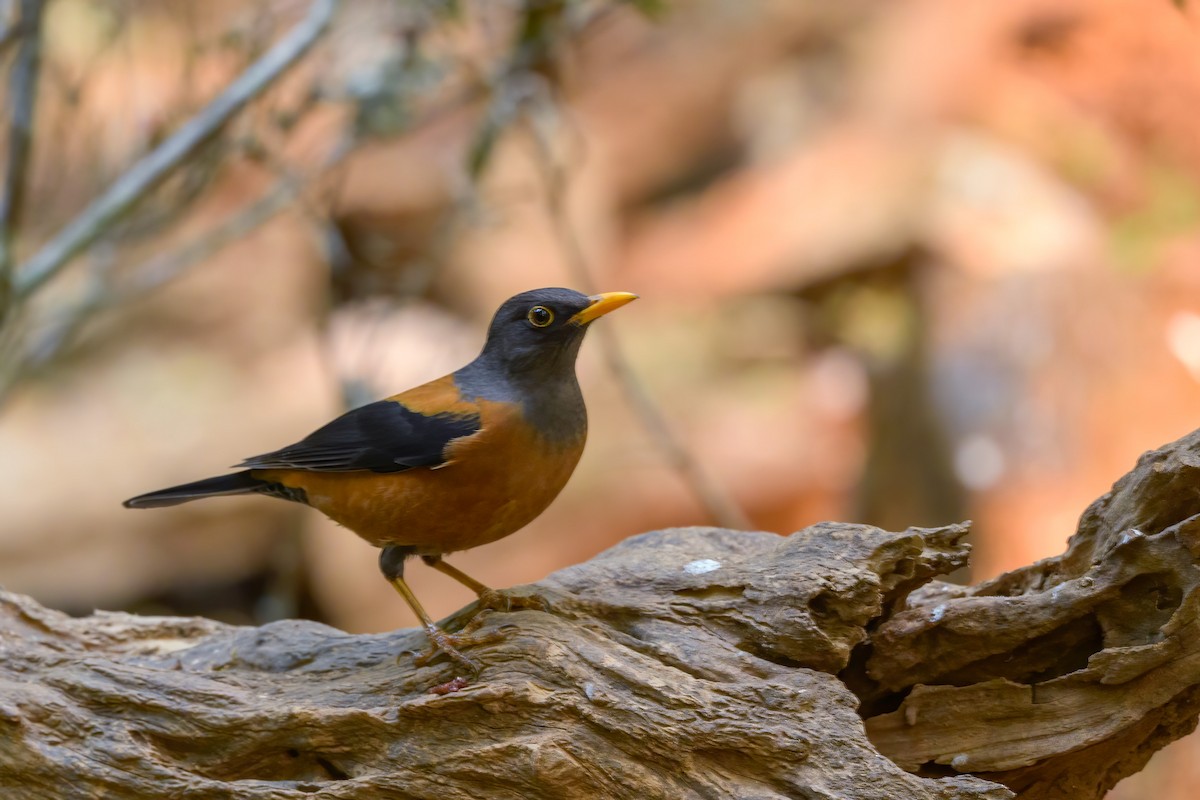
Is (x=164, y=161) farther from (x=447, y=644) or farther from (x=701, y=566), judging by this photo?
(x=701, y=566)

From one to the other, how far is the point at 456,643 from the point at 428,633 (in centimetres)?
19

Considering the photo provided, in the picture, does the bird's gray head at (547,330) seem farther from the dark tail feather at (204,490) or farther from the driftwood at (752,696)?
the dark tail feather at (204,490)

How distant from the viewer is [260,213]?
930cm

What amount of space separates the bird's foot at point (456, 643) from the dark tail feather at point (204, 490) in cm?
147

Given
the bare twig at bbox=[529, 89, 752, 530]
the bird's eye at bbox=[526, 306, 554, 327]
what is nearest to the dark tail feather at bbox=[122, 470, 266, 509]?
the bird's eye at bbox=[526, 306, 554, 327]

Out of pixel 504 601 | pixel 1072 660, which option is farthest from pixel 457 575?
pixel 1072 660

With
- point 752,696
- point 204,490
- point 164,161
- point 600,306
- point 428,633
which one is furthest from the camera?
point 164,161

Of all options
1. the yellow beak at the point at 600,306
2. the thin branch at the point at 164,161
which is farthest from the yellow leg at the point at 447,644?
the thin branch at the point at 164,161

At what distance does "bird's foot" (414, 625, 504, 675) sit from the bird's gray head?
1.17 metres

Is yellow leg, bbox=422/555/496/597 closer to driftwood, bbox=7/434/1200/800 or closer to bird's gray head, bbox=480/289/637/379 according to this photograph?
driftwood, bbox=7/434/1200/800

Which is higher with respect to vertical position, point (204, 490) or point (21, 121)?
point (21, 121)

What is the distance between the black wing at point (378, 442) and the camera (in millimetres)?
5098

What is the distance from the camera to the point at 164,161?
744 centimetres

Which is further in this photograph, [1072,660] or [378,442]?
[378,442]
